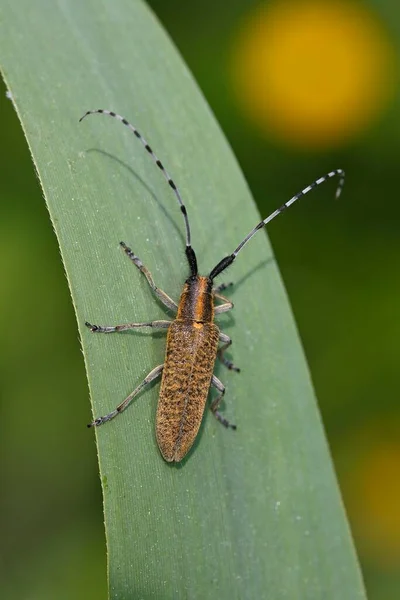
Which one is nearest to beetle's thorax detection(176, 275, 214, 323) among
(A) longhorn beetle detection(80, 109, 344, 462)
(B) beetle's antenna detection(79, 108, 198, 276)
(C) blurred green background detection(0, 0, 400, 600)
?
(A) longhorn beetle detection(80, 109, 344, 462)

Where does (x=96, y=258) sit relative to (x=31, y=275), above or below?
below

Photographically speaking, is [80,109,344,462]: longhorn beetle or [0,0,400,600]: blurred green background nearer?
[80,109,344,462]: longhorn beetle

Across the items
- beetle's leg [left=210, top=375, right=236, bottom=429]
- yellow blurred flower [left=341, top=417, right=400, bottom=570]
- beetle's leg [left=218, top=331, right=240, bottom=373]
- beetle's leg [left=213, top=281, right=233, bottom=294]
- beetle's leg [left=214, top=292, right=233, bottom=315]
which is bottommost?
yellow blurred flower [left=341, top=417, right=400, bottom=570]

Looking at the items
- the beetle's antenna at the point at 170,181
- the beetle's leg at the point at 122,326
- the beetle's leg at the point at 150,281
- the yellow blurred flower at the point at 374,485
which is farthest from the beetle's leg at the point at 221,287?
the yellow blurred flower at the point at 374,485

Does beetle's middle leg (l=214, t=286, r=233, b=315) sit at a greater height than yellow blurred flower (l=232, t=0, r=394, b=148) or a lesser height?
lesser

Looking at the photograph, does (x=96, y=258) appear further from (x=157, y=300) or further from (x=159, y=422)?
(x=159, y=422)

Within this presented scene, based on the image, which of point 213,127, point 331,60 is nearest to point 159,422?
point 213,127

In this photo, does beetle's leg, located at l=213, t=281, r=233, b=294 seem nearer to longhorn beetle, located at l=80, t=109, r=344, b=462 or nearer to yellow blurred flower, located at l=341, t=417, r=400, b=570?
longhorn beetle, located at l=80, t=109, r=344, b=462
